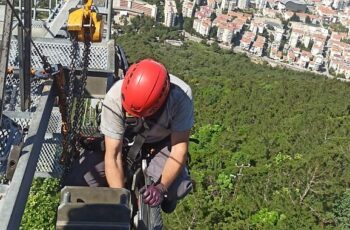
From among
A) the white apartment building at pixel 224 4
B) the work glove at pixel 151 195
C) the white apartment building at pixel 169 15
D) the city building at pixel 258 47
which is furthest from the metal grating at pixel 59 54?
the white apartment building at pixel 224 4

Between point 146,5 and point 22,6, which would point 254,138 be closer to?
point 22,6

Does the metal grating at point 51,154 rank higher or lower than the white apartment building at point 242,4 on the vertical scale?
higher

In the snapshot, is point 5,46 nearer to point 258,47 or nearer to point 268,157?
point 268,157

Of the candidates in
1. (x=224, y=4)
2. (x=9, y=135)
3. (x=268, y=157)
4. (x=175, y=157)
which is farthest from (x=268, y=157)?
(x=224, y=4)

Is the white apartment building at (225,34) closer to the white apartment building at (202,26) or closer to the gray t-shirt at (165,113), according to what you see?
the white apartment building at (202,26)

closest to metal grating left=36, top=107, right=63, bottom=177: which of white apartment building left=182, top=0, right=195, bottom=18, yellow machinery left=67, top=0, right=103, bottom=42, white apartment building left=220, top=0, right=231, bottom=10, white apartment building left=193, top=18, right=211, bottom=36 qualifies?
yellow machinery left=67, top=0, right=103, bottom=42

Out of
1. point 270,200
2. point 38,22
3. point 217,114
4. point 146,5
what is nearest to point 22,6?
point 38,22

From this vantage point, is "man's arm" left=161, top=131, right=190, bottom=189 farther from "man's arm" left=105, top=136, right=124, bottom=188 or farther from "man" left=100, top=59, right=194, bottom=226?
"man's arm" left=105, top=136, right=124, bottom=188

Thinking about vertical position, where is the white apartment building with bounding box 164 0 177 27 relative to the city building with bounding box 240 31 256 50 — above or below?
above
